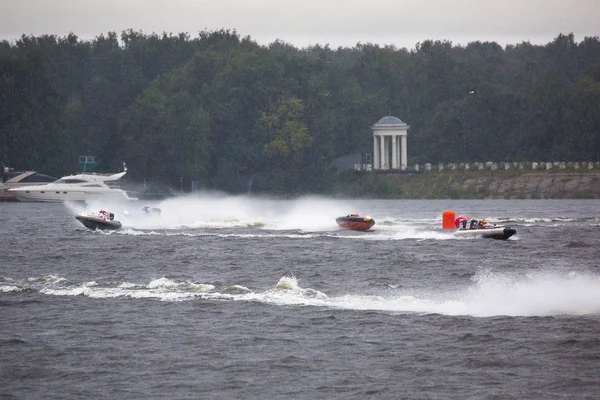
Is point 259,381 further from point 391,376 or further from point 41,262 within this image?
point 41,262

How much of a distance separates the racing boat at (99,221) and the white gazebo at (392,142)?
260ft

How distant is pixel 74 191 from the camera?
430 ft

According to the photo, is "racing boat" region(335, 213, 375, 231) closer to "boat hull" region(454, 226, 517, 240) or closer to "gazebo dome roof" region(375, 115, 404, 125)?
"boat hull" region(454, 226, 517, 240)

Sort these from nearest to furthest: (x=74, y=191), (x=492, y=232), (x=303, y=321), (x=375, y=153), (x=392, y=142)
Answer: (x=303, y=321)
(x=492, y=232)
(x=74, y=191)
(x=392, y=142)
(x=375, y=153)

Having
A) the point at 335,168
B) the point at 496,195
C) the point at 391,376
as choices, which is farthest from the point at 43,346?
the point at 335,168

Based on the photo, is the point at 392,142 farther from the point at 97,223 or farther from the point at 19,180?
the point at 97,223

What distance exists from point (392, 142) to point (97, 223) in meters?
83.1

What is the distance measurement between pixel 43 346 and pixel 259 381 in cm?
669

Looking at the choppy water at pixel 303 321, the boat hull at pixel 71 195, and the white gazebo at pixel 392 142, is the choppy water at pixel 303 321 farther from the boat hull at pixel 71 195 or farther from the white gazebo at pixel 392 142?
the white gazebo at pixel 392 142

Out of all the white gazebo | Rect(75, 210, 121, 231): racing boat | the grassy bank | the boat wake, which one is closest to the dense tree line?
the white gazebo

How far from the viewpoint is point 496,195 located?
133m

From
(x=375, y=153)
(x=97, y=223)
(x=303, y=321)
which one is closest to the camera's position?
(x=303, y=321)

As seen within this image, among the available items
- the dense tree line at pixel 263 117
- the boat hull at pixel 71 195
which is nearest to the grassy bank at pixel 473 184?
the dense tree line at pixel 263 117

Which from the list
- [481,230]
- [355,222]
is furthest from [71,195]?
[481,230]
